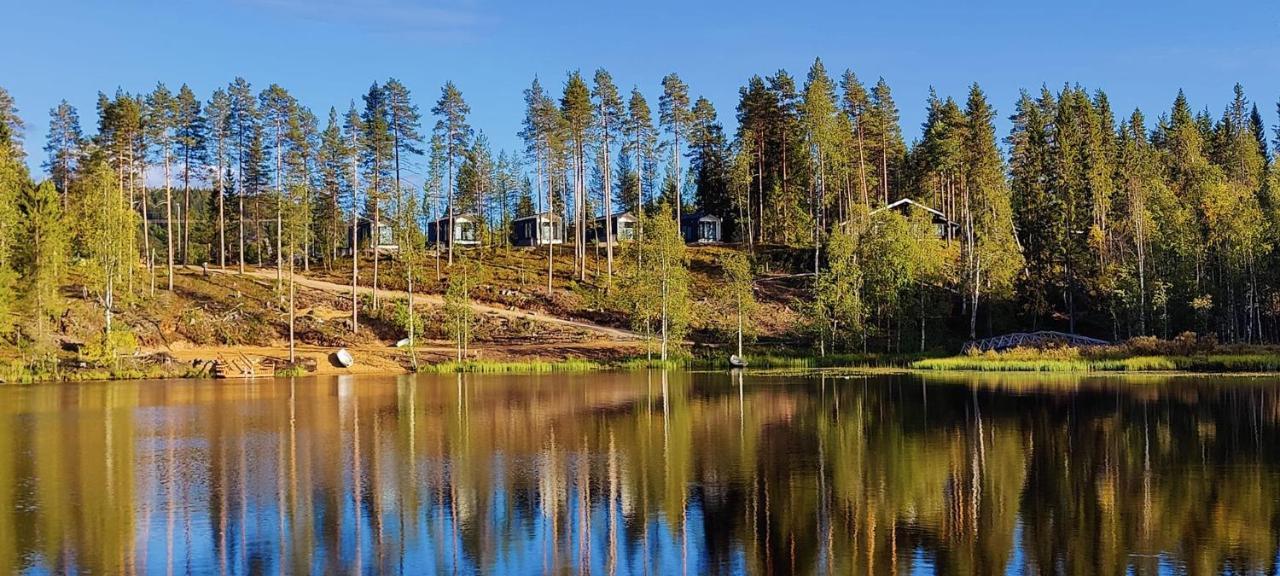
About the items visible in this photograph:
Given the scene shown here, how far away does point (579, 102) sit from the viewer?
279ft

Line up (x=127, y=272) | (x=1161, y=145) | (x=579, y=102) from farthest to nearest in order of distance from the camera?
(x=1161, y=145), (x=579, y=102), (x=127, y=272)

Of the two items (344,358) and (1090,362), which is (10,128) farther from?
(1090,362)

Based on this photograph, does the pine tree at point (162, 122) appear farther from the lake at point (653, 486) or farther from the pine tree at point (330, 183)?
the lake at point (653, 486)

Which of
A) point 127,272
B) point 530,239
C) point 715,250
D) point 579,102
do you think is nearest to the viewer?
point 127,272

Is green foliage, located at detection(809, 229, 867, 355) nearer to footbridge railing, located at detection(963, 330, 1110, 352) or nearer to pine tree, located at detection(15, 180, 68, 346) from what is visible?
footbridge railing, located at detection(963, 330, 1110, 352)

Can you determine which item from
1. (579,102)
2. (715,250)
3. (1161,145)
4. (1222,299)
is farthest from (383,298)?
(1161,145)

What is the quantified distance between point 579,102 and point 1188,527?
234 feet

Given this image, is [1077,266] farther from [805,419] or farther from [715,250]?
[805,419]

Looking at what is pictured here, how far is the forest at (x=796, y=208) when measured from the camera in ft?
210

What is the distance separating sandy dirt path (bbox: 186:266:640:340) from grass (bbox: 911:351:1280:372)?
2224cm

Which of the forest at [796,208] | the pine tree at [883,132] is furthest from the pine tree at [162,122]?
the pine tree at [883,132]

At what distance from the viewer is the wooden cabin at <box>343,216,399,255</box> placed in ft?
338

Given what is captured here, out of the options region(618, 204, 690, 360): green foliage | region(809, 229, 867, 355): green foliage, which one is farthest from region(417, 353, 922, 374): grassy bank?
region(618, 204, 690, 360): green foliage

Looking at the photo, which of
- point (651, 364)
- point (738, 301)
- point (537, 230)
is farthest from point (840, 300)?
point (537, 230)
